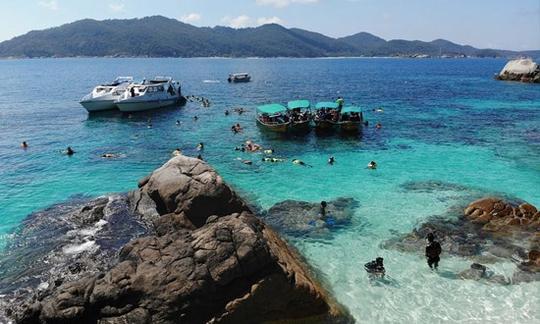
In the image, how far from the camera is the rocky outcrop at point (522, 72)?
108 m

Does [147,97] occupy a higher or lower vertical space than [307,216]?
higher

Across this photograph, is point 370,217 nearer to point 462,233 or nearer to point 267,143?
point 462,233

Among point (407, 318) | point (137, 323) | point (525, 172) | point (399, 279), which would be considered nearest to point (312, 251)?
point (399, 279)

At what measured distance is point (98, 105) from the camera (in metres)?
67.5

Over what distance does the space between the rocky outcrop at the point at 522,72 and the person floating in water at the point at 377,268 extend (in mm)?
108461

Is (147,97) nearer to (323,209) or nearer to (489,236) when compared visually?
(323,209)

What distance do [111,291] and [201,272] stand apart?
3076 millimetres

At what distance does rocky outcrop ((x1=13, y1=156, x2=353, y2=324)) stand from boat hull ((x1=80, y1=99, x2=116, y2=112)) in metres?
54.3

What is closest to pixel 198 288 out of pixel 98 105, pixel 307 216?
pixel 307 216

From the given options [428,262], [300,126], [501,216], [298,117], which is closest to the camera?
[428,262]

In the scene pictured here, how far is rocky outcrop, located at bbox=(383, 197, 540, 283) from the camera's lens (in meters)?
21.3

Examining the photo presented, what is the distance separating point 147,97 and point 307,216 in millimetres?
51104

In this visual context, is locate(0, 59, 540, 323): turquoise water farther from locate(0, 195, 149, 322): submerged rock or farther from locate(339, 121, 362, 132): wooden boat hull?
locate(0, 195, 149, 322): submerged rock

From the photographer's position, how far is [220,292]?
15.2 m
